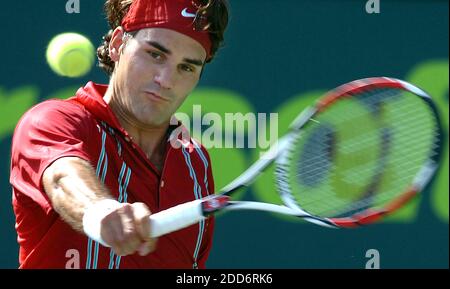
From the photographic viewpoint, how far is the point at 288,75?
463cm

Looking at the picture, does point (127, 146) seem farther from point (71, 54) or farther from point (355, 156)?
point (71, 54)

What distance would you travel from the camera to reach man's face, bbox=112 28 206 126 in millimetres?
2725

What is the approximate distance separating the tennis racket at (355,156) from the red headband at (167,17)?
461mm

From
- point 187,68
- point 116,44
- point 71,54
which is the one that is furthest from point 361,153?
point 71,54

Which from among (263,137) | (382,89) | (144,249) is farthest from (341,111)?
(263,137)

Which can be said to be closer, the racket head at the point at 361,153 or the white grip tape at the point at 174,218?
the white grip tape at the point at 174,218

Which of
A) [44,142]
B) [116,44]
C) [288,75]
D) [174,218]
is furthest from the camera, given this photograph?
[288,75]

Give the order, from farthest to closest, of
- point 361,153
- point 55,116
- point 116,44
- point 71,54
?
point 71,54 → point 116,44 → point 361,153 → point 55,116

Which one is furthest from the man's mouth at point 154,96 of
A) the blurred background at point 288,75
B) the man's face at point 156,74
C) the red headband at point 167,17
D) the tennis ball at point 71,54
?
the blurred background at point 288,75

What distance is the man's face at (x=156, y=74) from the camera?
272 centimetres

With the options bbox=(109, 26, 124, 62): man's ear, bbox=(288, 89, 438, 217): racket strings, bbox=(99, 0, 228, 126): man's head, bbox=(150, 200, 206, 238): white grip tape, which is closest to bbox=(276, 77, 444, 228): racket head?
bbox=(288, 89, 438, 217): racket strings

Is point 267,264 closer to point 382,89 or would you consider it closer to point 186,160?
point 186,160

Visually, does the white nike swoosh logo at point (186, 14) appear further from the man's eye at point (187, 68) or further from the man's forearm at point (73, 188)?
the man's forearm at point (73, 188)

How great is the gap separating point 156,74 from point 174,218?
0.67 metres
